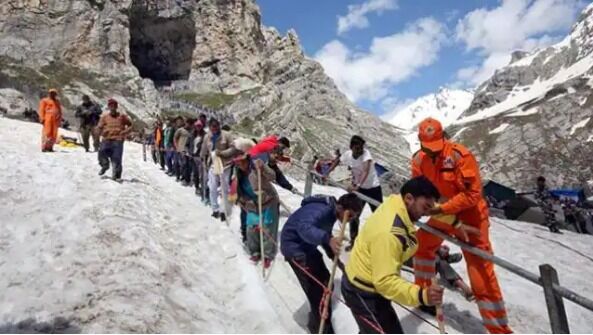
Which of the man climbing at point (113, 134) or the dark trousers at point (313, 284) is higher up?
the man climbing at point (113, 134)

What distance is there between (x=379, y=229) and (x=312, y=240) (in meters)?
1.48

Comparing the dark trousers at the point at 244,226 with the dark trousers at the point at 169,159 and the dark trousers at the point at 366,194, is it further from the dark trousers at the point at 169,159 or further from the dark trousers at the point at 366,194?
the dark trousers at the point at 169,159

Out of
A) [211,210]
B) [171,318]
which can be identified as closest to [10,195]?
[211,210]

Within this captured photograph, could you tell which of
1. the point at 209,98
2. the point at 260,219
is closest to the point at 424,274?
the point at 260,219

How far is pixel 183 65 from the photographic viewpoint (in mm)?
92375

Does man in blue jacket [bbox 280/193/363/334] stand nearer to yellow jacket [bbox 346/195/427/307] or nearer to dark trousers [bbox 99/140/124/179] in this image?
yellow jacket [bbox 346/195/427/307]

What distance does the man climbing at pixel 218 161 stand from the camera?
11.5m

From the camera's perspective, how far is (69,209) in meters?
10.6

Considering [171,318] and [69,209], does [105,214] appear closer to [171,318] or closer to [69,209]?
[69,209]

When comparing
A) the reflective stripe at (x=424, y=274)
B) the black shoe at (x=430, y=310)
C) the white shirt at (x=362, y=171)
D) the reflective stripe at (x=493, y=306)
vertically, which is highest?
the white shirt at (x=362, y=171)

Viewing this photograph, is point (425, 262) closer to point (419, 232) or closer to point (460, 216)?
point (419, 232)

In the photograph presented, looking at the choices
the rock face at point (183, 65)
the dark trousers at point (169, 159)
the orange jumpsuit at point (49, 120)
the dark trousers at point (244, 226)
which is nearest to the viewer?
the dark trousers at point (244, 226)

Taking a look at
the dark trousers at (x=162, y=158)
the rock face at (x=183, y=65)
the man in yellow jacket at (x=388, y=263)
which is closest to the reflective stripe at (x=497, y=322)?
the man in yellow jacket at (x=388, y=263)

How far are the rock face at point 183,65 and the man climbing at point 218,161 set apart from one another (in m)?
43.4
